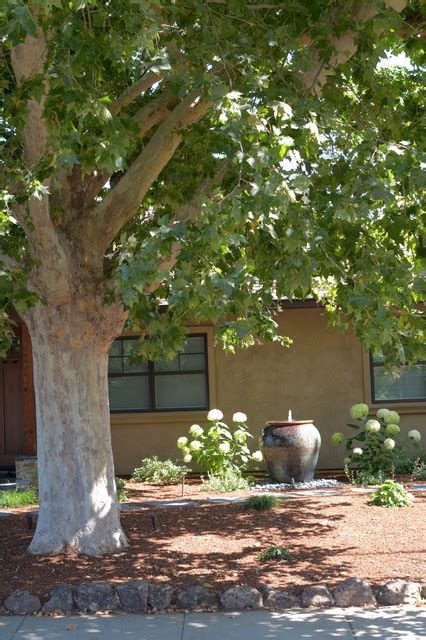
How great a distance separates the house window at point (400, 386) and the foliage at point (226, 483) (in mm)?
3011

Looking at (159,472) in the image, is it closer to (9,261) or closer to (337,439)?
(337,439)

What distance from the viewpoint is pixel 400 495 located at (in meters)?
10.9

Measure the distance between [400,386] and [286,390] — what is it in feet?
6.13

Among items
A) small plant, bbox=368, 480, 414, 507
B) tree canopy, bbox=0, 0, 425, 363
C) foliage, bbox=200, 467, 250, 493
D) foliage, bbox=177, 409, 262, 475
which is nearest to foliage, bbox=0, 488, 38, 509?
foliage, bbox=177, 409, 262, 475

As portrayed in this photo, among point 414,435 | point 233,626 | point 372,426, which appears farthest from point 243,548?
point 414,435

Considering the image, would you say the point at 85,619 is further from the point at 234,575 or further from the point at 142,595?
the point at 234,575

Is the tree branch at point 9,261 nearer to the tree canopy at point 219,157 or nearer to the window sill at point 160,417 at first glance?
the tree canopy at point 219,157

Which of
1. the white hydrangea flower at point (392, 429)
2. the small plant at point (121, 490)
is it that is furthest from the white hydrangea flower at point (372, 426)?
the small plant at point (121, 490)

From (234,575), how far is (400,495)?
11.2 feet

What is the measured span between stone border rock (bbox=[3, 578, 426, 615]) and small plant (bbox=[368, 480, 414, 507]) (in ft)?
10.3

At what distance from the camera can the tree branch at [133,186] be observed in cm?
877

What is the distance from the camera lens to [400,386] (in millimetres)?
15125

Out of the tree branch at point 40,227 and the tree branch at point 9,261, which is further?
the tree branch at point 9,261

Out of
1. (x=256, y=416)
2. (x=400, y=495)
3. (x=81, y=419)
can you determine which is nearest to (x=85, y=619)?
(x=81, y=419)
